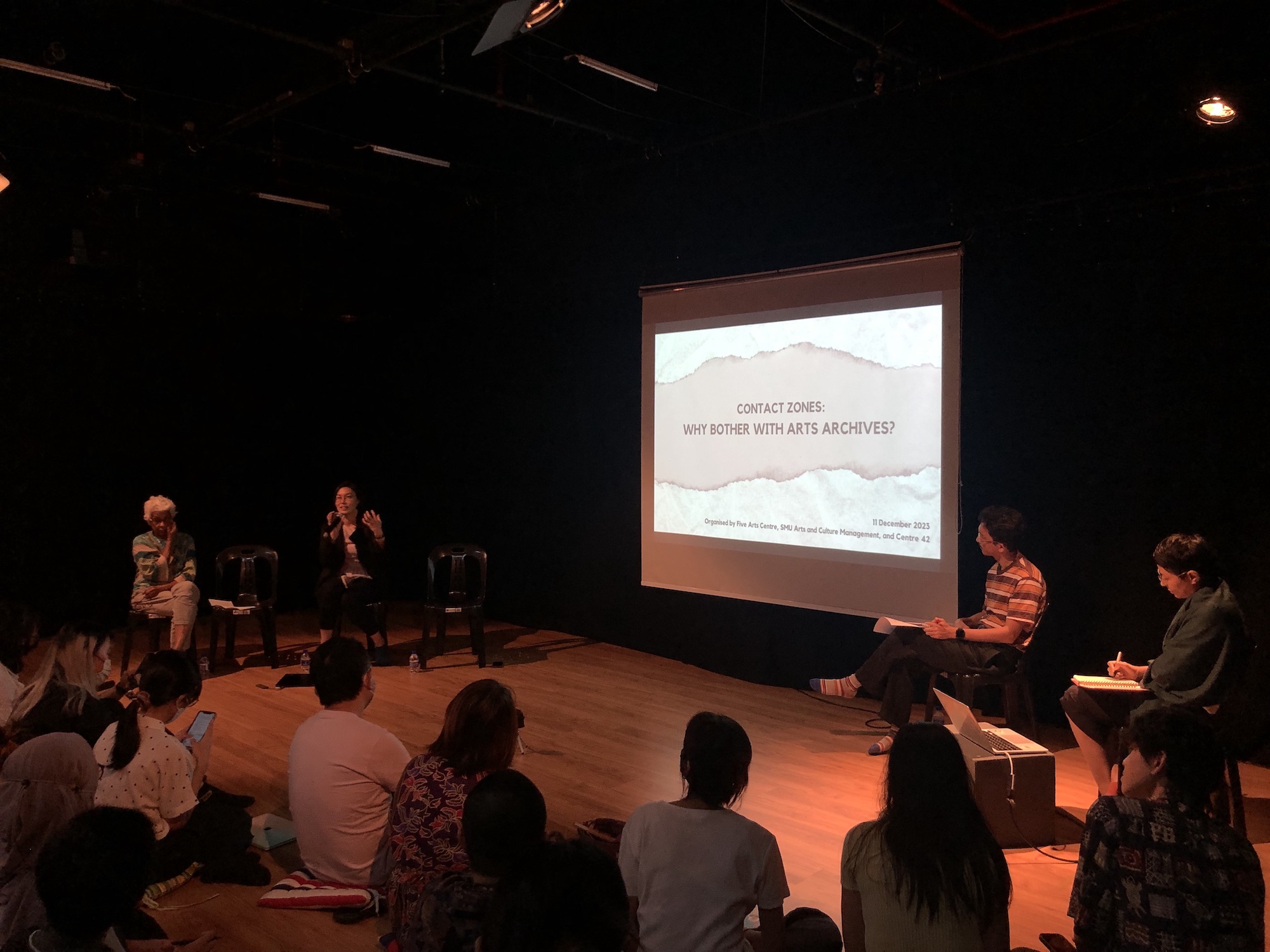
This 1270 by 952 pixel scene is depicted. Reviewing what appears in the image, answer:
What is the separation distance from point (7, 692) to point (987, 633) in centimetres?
418

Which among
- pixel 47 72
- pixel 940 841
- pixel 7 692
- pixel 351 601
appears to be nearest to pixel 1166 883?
pixel 940 841

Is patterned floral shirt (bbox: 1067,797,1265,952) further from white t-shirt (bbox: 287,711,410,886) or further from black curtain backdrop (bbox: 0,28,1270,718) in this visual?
black curtain backdrop (bbox: 0,28,1270,718)

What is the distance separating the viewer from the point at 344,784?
2.92m

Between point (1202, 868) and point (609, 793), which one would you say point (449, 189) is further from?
point (1202, 868)

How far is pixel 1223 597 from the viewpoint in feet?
11.9

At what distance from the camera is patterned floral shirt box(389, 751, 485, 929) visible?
236 cm

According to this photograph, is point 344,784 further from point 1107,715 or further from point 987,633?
point 987,633

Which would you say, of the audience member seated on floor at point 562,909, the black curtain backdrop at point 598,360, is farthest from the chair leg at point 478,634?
the audience member seated on floor at point 562,909

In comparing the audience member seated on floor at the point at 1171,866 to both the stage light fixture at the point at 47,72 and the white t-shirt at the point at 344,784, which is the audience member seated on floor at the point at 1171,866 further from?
the stage light fixture at the point at 47,72

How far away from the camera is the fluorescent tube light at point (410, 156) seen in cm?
654

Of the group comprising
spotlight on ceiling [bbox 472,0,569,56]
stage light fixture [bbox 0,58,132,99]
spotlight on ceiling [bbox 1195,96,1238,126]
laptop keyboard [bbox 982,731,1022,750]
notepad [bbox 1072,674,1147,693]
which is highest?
stage light fixture [bbox 0,58,132,99]

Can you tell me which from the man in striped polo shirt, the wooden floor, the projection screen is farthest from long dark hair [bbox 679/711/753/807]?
the projection screen

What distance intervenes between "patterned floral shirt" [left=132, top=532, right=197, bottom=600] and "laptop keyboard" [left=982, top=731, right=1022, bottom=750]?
5.10 m

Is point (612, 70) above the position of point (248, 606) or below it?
above
